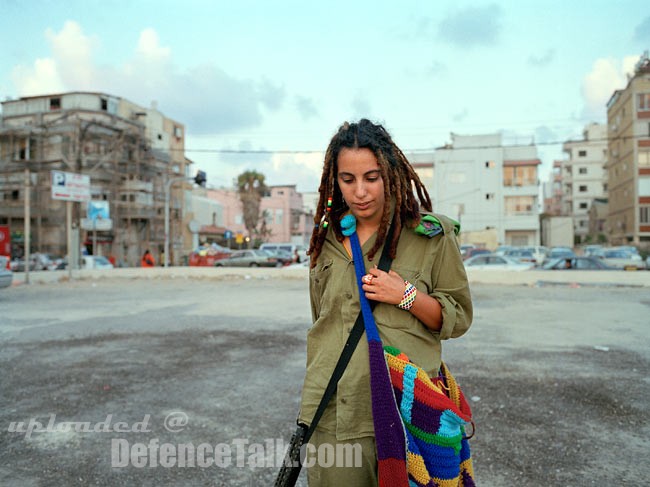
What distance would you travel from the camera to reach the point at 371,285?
170 centimetres

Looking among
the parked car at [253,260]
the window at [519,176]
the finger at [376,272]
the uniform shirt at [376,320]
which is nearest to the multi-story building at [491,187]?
the window at [519,176]

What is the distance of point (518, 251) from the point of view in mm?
33219

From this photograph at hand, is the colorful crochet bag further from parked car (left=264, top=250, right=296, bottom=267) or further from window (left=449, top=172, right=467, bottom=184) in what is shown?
→ window (left=449, top=172, right=467, bottom=184)

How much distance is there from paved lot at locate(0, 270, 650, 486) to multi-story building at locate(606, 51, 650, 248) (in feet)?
156

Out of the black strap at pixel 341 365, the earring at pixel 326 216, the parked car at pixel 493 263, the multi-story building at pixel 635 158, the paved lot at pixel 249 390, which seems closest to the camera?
the black strap at pixel 341 365

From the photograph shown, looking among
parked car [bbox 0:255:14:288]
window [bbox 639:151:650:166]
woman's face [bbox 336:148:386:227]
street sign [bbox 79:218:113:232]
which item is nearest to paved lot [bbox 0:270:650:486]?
woman's face [bbox 336:148:386:227]

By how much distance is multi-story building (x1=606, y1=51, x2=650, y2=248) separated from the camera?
50625 millimetres

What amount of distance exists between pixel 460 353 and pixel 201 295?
31.6 feet

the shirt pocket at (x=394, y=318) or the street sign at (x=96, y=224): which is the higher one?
the street sign at (x=96, y=224)

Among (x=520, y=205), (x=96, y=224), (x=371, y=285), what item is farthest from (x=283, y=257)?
(x=520, y=205)

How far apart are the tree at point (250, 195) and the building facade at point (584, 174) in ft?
166

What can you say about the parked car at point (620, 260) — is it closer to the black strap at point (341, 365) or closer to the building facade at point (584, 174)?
the black strap at point (341, 365)

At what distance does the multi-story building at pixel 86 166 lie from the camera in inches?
1630

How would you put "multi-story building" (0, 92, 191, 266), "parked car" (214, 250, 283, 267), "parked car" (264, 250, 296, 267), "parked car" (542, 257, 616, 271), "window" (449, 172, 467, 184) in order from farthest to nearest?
"window" (449, 172, 467, 184), "multi-story building" (0, 92, 191, 266), "parked car" (264, 250, 296, 267), "parked car" (214, 250, 283, 267), "parked car" (542, 257, 616, 271)
